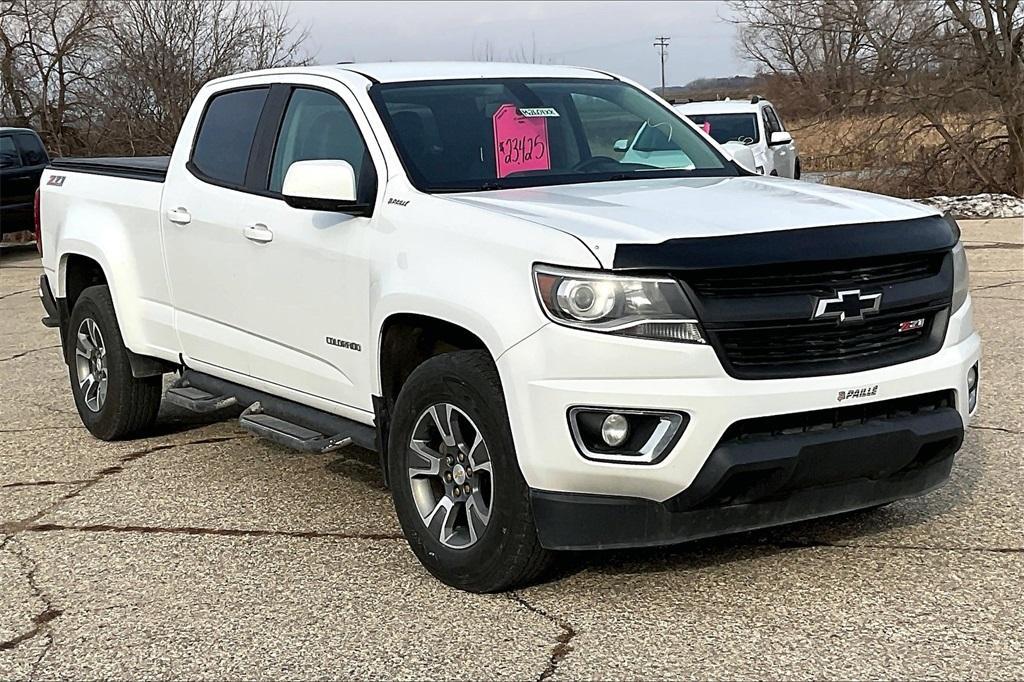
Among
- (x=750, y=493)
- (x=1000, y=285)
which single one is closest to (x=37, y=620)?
(x=750, y=493)

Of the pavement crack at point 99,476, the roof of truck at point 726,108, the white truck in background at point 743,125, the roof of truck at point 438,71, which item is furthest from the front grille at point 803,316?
the roof of truck at point 726,108

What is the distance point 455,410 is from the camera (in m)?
4.45

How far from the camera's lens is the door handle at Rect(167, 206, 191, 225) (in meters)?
6.04

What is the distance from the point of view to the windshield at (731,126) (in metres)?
15.9

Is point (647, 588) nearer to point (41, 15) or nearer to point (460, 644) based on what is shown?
point (460, 644)

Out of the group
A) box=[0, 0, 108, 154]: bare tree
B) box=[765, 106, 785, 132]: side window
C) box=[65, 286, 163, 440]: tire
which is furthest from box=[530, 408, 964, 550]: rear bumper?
box=[0, 0, 108, 154]: bare tree

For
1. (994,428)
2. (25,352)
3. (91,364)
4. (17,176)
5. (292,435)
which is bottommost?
(25,352)

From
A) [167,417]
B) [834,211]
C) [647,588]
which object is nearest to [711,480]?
[647,588]

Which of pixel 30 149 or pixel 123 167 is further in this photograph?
pixel 30 149

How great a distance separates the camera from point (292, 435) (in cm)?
536

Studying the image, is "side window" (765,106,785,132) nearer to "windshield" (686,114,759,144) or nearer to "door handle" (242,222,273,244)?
"windshield" (686,114,759,144)

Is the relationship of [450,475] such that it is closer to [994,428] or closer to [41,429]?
[994,428]

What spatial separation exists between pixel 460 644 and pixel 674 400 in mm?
1034

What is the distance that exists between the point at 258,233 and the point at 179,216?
2.60 feet
